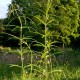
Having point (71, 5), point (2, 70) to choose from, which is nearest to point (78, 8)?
point (71, 5)

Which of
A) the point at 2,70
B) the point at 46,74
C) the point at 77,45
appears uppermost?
the point at 46,74

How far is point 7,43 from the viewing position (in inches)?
1661

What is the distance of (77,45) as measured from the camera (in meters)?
40.2

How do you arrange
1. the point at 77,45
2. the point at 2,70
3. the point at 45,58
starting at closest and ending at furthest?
the point at 45,58 < the point at 2,70 < the point at 77,45

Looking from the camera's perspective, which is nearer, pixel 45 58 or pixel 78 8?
pixel 45 58

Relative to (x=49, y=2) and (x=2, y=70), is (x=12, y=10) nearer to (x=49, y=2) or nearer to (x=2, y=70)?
(x=49, y=2)

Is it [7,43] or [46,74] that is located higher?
[46,74]

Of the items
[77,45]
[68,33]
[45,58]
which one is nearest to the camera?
[45,58]

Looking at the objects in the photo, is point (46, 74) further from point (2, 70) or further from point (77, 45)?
point (77, 45)

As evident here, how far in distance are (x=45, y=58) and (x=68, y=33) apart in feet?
107

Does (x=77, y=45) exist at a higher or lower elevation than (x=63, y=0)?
lower

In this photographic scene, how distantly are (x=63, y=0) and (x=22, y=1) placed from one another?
4409 mm

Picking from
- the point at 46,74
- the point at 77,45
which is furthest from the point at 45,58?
the point at 77,45

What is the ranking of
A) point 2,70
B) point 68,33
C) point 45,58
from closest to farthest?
point 45,58 → point 2,70 → point 68,33
